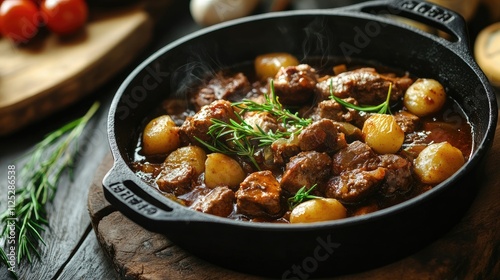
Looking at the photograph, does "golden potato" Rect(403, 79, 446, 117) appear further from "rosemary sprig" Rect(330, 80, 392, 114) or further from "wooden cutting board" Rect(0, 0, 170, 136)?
"wooden cutting board" Rect(0, 0, 170, 136)

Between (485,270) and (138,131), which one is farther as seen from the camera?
(138,131)

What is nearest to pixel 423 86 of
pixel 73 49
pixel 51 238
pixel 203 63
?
pixel 203 63

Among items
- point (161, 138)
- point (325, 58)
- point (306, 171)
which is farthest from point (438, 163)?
point (161, 138)

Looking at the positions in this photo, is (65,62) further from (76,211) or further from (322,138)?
(322,138)

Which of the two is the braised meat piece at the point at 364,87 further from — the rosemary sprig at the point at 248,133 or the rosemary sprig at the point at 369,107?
the rosemary sprig at the point at 248,133

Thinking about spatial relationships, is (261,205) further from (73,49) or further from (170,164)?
(73,49)

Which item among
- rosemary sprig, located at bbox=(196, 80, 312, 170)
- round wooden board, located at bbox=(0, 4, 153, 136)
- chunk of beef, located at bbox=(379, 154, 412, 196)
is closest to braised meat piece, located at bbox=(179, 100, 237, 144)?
rosemary sprig, located at bbox=(196, 80, 312, 170)
